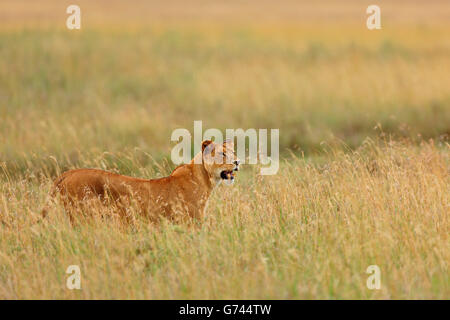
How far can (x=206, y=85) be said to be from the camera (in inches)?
768

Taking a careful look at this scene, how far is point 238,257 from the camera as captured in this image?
292 inches

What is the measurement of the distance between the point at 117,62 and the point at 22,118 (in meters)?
Result: 6.89

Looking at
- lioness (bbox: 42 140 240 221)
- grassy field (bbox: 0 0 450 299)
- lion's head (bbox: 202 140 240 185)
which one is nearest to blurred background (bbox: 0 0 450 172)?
grassy field (bbox: 0 0 450 299)

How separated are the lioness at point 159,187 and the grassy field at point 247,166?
24 centimetres

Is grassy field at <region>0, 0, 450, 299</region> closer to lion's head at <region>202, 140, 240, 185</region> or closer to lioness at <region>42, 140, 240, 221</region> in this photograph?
lioness at <region>42, 140, 240, 221</region>

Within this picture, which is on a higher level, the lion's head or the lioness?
the lion's head

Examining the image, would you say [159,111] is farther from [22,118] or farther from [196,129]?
[22,118]

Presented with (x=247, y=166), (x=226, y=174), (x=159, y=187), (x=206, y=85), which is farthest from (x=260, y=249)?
(x=206, y=85)

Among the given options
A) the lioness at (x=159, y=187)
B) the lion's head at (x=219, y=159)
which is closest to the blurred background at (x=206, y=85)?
the lioness at (x=159, y=187)

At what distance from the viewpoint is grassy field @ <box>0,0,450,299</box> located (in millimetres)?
7070

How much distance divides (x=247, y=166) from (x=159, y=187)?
5000mm

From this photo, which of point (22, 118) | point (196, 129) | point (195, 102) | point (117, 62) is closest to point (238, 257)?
point (196, 129)

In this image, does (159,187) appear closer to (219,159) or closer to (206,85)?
(219,159)

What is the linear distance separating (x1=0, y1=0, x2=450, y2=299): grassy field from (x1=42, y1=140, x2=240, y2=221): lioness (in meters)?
0.24
